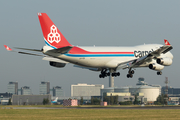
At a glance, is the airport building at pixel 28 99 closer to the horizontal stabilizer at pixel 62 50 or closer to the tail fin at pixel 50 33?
the tail fin at pixel 50 33

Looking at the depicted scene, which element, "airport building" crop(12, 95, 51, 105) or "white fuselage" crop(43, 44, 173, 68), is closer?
"white fuselage" crop(43, 44, 173, 68)

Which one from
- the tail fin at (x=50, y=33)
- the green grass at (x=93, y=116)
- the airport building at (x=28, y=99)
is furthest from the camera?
the airport building at (x=28, y=99)

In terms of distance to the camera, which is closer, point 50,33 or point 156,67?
point 50,33

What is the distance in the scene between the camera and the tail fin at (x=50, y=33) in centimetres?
5897

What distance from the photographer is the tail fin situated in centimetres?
5897

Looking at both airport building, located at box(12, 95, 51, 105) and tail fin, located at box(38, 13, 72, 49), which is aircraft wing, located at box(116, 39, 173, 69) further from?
airport building, located at box(12, 95, 51, 105)

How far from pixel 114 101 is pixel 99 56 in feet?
416

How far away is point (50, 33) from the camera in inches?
2345

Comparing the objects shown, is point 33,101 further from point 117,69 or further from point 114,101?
point 117,69

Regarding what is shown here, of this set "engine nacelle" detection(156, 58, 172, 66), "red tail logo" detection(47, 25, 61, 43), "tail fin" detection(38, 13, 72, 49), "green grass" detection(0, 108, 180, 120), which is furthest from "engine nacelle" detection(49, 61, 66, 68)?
"engine nacelle" detection(156, 58, 172, 66)

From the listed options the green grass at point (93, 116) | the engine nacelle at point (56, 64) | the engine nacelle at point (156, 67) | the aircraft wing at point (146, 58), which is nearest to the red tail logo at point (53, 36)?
the engine nacelle at point (56, 64)

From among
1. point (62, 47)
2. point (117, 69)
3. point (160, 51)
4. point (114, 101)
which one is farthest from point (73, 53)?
point (114, 101)

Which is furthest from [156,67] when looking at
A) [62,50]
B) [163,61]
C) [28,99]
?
[28,99]

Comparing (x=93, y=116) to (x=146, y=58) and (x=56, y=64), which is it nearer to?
(x=56, y=64)
